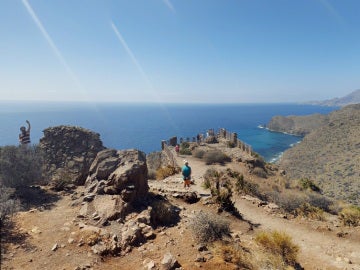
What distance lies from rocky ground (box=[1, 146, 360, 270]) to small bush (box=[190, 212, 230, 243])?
267 millimetres

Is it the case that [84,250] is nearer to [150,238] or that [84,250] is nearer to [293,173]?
[150,238]

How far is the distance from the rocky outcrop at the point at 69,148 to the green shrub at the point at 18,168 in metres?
2.75

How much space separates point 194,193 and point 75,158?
833 centimetres

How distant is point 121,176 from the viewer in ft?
32.0

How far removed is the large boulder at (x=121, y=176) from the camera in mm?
9656

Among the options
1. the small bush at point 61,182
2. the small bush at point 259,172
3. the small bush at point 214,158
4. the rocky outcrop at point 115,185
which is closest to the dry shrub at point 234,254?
the rocky outcrop at point 115,185

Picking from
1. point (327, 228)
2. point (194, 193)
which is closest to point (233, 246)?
point (194, 193)

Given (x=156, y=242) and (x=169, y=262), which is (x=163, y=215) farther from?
(x=169, y=262)

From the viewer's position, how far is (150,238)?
7590mm

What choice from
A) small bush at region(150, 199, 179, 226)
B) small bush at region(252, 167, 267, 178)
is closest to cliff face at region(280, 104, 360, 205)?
small bush at region(252, 167, 267, 178)

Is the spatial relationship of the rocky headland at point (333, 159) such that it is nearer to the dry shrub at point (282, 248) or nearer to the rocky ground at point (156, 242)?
the rocky ground at point (156, 242)

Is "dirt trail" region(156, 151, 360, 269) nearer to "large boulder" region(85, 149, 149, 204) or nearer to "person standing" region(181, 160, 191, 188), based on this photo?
"person standing" region(181, 160, 191, 188)

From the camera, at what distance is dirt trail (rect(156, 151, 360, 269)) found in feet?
25.5

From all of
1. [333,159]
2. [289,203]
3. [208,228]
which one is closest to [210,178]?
[289,203]
